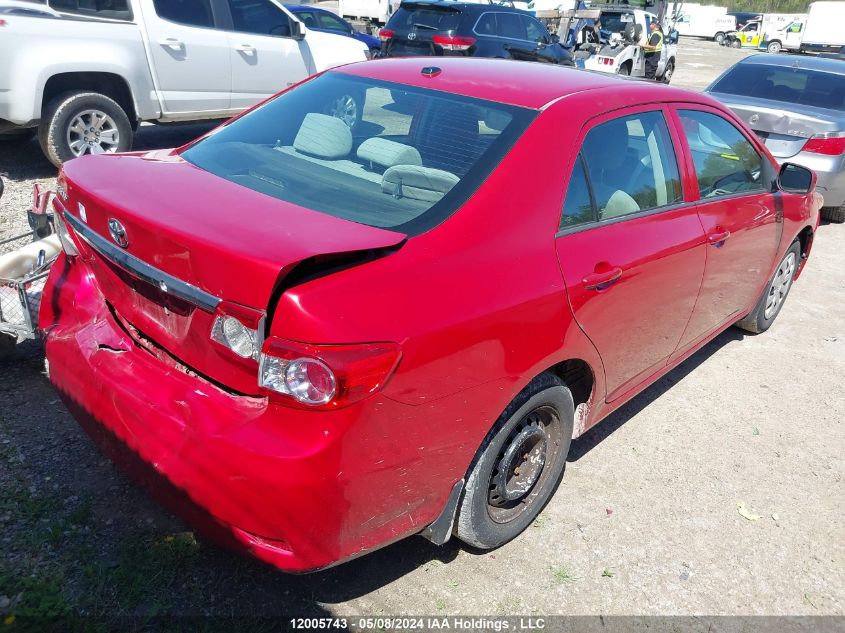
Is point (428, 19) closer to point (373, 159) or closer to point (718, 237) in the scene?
point (718, 237)

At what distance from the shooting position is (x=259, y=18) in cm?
841

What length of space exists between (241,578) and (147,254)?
1.21 meters

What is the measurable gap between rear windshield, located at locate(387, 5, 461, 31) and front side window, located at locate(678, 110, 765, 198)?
356 inches

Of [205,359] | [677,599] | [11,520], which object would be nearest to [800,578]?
[677,599]

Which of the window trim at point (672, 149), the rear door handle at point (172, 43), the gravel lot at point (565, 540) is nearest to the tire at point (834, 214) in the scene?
the gravel lot at point (565, 540)

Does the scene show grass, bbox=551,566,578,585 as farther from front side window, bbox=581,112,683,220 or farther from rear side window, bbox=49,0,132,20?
rear side window, bbox=49,0,132,20

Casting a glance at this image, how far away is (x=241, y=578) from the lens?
2.60m

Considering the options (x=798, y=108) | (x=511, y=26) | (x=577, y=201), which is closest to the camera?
(x=577, y=201)

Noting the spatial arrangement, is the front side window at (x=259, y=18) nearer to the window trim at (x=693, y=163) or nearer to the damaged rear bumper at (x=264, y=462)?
the window trim at (x=693, y=163)

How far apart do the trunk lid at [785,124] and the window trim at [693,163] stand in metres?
3.36

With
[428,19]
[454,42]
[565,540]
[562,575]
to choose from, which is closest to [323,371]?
[562,575]

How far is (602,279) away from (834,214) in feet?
23.0

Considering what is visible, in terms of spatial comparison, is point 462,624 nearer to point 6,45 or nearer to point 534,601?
point 534,601

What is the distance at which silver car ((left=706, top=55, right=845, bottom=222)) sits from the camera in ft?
23.9
